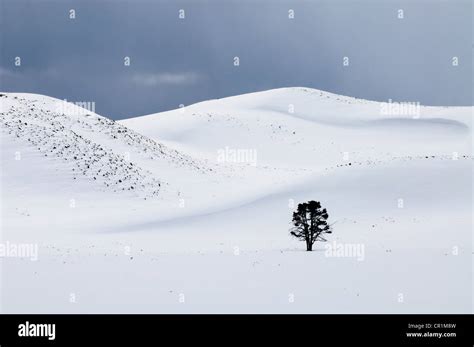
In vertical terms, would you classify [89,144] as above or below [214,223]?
above

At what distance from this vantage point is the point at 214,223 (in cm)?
3791

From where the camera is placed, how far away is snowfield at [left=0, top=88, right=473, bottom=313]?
1670 cm

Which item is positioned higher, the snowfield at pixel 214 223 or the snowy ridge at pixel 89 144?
the snowy ridge at pixel 89 144

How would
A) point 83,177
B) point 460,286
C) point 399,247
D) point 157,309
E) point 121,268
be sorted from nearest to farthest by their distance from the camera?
point 157,309 < point 460,286 < point 121,268 < point 399,247 < point 83,177

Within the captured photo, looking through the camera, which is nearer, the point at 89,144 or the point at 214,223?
the point at 214,223

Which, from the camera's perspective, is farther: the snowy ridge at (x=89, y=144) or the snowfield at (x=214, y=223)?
the snowy ridge at (x=89, y=144)

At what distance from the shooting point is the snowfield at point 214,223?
16.7 metres

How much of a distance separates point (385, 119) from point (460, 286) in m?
98.3

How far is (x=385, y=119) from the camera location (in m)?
112

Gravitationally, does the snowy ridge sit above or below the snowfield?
above

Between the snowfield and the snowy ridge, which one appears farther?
the snowy ridge
